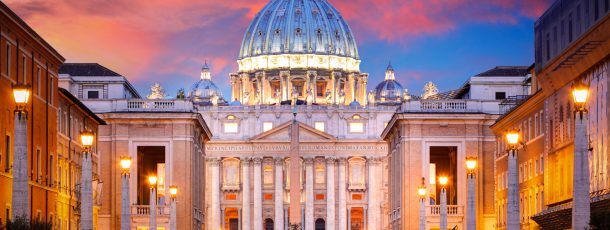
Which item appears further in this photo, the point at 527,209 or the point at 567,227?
the point at 527,209

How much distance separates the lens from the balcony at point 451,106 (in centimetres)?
12744

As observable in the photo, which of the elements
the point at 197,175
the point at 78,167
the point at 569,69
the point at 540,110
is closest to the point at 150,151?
the point at 197,175

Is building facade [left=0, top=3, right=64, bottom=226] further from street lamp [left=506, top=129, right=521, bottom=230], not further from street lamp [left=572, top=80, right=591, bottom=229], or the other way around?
street lamp [left=572, top=80, right=591, bottom=229]

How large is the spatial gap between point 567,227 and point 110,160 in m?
61.8

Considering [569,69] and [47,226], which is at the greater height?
[569,69]

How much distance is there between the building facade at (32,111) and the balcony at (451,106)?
173ft

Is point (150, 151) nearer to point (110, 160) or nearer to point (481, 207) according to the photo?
point (110, 160)

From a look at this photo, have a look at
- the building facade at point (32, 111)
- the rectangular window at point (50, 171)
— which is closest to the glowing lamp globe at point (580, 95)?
the building facade at point (32, 111)

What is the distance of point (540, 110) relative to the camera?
86438 millimetres

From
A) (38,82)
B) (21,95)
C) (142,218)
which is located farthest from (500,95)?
(21,95)

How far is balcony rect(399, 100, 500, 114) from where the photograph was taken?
127438 mm

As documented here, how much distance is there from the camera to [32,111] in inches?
2726

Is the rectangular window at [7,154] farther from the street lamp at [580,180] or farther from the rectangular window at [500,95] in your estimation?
the rectangular window at [500,95]

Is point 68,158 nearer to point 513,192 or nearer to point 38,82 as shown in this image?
point 38,82
